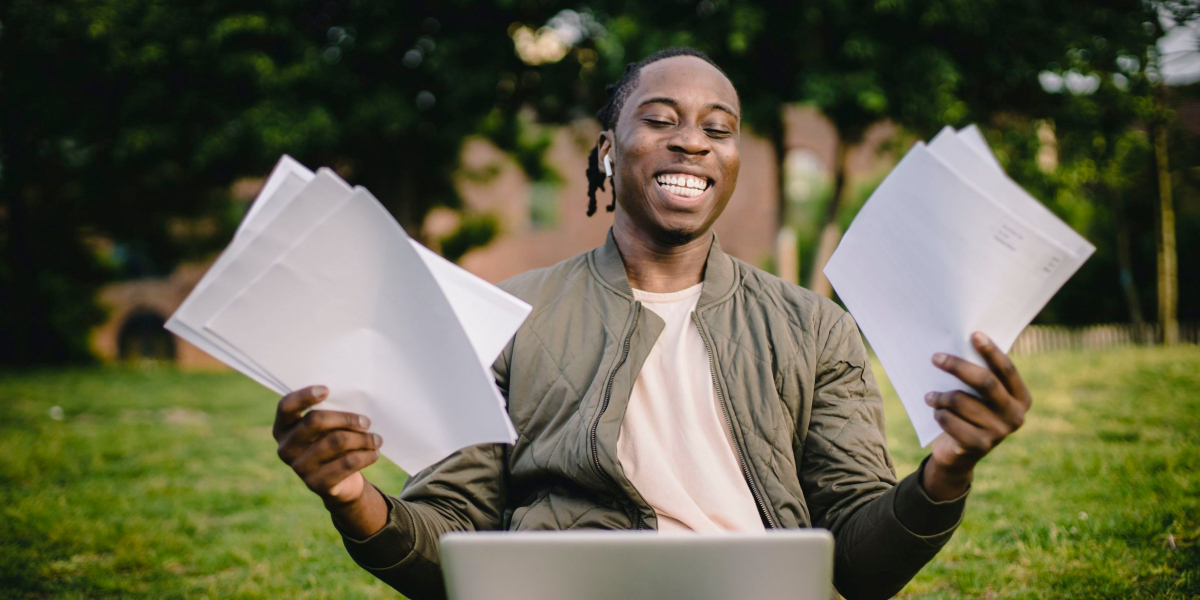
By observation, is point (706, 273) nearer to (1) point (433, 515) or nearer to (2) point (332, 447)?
(1) point (433, 515)

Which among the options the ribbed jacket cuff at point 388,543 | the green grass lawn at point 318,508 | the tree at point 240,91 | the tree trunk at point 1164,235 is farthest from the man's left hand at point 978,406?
the tree trunk at point 1164,235

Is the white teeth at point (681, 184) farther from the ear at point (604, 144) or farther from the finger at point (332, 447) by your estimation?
the finger at point (332, 447)

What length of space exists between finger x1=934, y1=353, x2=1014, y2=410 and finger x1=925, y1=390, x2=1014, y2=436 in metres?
0.03

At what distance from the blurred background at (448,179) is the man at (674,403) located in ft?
5.66

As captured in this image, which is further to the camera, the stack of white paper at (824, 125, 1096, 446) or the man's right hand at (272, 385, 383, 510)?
the man's right hand at (272, 385, 383, 510)

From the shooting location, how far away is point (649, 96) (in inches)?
86.7

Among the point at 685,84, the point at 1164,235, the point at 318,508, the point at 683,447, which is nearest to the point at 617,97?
the point at 685,84

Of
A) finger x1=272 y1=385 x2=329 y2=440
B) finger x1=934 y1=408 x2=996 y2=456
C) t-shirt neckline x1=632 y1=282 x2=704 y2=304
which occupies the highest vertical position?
finger x1=272 y1=385 x2=329 y2=440

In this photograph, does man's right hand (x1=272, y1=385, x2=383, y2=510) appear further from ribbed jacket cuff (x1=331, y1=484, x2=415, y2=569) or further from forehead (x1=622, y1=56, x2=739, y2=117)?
forehead (x1=622, y1=56, x2=739, y2=117)

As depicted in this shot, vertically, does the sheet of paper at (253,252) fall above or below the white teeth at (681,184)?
above

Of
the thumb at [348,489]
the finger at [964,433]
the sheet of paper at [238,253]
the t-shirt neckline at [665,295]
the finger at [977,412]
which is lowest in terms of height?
the thumb at [348,489]

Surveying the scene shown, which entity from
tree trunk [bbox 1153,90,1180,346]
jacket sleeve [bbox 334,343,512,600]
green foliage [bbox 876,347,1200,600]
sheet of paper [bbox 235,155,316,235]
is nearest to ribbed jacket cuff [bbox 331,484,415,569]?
jacket sleeve [bbox 334,343,512,600]

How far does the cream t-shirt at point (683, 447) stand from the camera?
1902 millimetres

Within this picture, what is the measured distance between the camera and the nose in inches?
83.1
